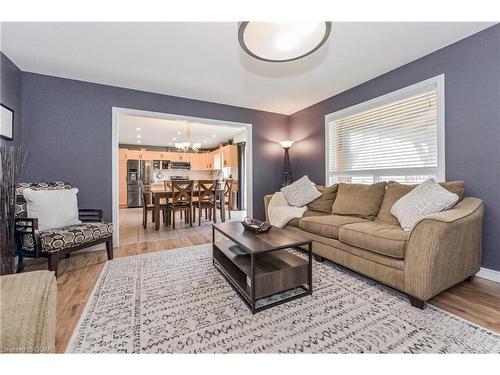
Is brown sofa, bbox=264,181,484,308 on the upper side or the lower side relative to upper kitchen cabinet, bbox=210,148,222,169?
lower

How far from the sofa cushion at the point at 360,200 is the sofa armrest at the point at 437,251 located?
86 cm

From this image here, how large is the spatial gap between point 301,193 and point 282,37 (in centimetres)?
227

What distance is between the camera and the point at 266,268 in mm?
1691

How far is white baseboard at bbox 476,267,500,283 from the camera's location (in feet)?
6.55

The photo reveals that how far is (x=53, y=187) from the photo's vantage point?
259cm

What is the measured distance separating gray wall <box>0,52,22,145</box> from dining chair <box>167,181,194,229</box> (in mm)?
2141

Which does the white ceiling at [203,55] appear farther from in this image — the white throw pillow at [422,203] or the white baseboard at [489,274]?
the white baseboard at [489,274]

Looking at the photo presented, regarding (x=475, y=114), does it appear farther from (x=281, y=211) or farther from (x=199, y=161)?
(x=199, y=161)

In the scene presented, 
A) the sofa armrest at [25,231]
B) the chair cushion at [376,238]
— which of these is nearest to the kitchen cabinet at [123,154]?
the sofa armrest at [25,231]

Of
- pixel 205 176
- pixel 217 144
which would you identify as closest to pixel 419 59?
pixel 217 144

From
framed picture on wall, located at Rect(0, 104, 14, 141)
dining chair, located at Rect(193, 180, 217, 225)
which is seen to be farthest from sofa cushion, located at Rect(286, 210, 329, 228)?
framed picture on wall, located at Rect(0, 104, 14, 141)

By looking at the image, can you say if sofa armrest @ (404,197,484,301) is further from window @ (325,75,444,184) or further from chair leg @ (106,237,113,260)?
chair leg @ (106,237,113,260)

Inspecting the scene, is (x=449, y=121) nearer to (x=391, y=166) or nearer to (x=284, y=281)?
(x=391, y=166)

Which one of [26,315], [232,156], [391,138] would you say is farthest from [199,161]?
[26,315]
